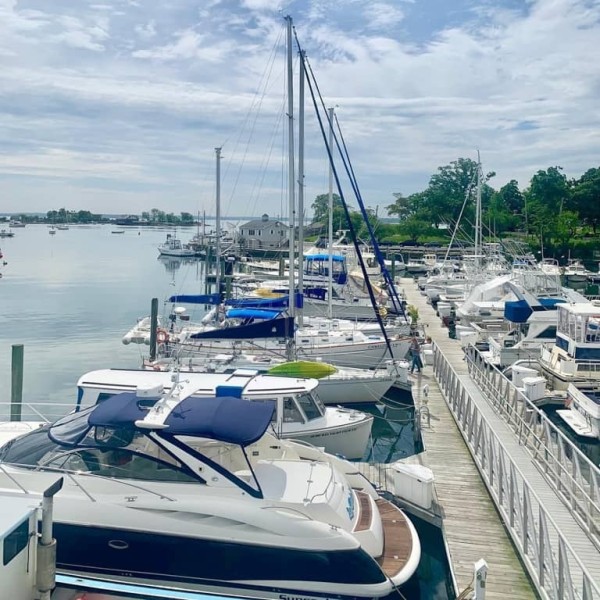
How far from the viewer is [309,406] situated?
45.8ft

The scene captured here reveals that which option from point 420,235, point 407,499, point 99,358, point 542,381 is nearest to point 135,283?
point 99,358

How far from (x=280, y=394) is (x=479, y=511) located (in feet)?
13.7

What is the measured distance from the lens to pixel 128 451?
8445 millimetres

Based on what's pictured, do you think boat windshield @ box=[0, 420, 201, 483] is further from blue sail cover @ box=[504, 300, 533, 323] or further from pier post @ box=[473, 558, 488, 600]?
blue sail cover @ box=[504, 300, 533, 323]

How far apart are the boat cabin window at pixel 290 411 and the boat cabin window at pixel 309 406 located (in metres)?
0.19

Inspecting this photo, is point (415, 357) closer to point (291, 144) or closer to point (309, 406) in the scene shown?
point (309, 406)

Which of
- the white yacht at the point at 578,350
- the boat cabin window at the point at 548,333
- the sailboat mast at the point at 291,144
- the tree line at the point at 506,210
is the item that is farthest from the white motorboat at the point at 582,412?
the tree line at the point at 506,210

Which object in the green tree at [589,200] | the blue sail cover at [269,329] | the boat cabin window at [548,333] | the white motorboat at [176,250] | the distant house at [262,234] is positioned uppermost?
the green tree at [589,200]

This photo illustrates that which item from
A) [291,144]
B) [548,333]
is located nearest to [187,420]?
[291,144]

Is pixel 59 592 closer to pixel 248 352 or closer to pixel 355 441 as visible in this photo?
pixel 355 441

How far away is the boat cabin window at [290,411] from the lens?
Result: 13.5 meters

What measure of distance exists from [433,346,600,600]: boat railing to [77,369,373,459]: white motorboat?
9.30 feet

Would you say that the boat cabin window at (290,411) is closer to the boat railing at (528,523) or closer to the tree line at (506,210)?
the boat railing at (528,523)

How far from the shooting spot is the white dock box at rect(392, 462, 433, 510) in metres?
10.9
